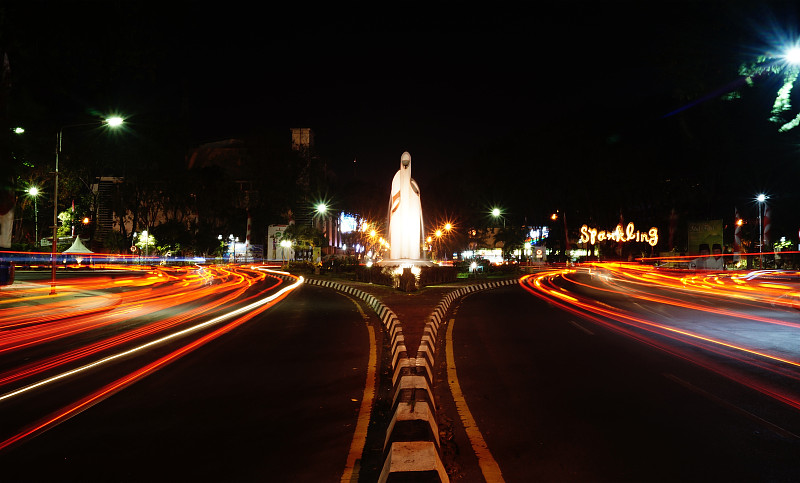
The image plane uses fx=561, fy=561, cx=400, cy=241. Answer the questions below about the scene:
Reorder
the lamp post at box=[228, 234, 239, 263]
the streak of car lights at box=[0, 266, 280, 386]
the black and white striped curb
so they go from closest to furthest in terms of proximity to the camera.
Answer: the black and white striped curb < the streak of car lights at box=[0, 266, 280, 386] < the lamp post at box=[228, 234, 239, 263]

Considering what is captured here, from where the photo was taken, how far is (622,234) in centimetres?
6181

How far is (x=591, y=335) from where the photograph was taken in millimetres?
12891

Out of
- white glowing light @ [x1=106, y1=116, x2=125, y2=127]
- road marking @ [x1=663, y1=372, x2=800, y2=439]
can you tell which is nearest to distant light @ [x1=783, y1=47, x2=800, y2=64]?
road marking @ [x1=663, y1=372, x2=800, y2=439]

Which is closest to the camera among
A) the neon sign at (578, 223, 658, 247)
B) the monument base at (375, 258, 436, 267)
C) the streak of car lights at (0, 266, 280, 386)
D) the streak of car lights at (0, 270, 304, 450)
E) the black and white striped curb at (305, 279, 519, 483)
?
the black and white striped curb at (305, 279, 519, 483)

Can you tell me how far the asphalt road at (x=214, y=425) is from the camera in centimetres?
486

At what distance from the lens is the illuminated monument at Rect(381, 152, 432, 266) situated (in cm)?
3747

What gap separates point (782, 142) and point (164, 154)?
185ft

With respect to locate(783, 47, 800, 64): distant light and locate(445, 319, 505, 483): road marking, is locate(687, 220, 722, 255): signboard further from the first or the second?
locate(445, 319, 505, 483): road marking

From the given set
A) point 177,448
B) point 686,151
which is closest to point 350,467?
point 177,448

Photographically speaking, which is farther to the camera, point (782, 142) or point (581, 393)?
point (782, 142)

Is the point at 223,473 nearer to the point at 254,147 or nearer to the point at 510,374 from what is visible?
the point at 510,374

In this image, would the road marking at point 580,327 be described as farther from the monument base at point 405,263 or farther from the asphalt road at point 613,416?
the monument base at point 405,263

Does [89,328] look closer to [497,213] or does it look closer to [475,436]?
[475,436]

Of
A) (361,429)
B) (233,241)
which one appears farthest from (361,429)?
Result: (233,241)
